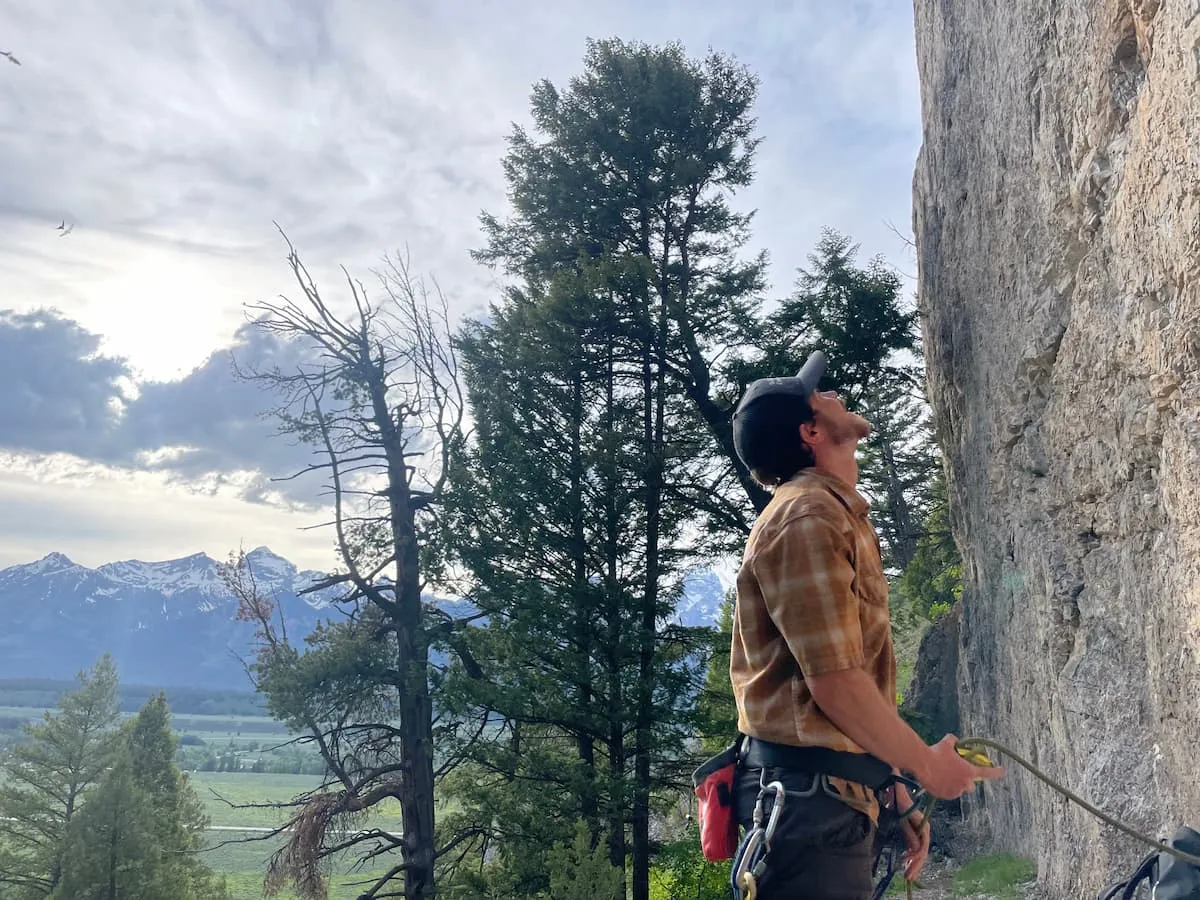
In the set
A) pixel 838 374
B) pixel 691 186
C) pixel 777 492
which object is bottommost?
pixel 777 492

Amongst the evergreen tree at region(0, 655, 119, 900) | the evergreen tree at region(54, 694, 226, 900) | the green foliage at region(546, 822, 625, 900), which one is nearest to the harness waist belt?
the green foliage at region(546, 822, 625, 900)

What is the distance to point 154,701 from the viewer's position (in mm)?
25891

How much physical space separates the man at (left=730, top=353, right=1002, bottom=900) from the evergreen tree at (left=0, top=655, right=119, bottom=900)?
2492 cm

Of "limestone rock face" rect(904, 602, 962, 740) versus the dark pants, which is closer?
the dark pants

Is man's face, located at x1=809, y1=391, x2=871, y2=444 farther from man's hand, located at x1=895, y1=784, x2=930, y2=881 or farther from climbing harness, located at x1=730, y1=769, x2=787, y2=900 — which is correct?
man's hand, located at x1=895, y1=784, x2=930, y2=881

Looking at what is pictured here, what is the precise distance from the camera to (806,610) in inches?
69.4

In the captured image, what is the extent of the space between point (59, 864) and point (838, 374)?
21770 millimetres

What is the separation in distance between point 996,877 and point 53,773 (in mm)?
26402

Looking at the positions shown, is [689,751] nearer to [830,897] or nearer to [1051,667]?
[1051,667]

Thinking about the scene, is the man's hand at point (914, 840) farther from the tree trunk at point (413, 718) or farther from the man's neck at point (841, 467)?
the tree trunk at point (413, 718)

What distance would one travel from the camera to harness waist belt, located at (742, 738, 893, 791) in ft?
5.98

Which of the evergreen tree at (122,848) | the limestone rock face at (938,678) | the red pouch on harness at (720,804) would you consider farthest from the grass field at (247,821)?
the red pouch on harness at (720,804)

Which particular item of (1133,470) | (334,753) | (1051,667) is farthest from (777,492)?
(334,753)

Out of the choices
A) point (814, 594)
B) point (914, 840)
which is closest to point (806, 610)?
point (814, 594)
